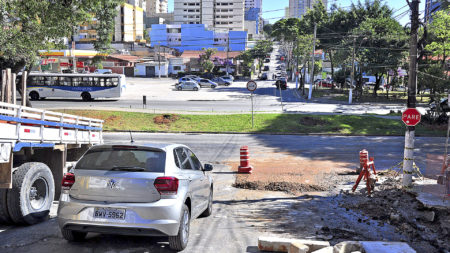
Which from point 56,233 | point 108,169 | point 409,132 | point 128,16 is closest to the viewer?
point 108,169

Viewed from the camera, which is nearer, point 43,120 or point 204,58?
point 43,120

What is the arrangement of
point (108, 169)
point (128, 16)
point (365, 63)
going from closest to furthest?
point (108, 169)
point (365, 63)
point (128, 16)

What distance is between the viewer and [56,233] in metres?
7.11

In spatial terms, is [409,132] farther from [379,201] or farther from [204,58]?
[204,58]

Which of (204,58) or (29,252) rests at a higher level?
(204,58)

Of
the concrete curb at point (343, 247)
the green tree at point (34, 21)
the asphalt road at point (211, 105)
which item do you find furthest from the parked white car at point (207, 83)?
the concrete curb at point (343, 247)

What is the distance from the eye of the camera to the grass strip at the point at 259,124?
Answer: 25.9 meters

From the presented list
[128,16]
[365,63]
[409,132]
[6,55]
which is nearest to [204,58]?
[128,16]

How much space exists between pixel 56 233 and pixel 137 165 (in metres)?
2.17

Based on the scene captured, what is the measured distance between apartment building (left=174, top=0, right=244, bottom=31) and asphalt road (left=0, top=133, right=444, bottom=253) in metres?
141

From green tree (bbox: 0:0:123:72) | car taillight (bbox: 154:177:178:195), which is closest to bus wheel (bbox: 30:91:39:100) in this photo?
green tree (bbox: 0:0:123:72)

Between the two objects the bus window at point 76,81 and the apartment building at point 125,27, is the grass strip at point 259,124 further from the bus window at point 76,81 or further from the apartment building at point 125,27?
the apartment building at point 125,27

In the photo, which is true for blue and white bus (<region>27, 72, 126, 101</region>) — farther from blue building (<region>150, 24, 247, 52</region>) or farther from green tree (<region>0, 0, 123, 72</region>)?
blue building (<region>150, 24, 247, 52</region>)

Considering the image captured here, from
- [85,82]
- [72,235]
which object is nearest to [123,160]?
[72,235]
